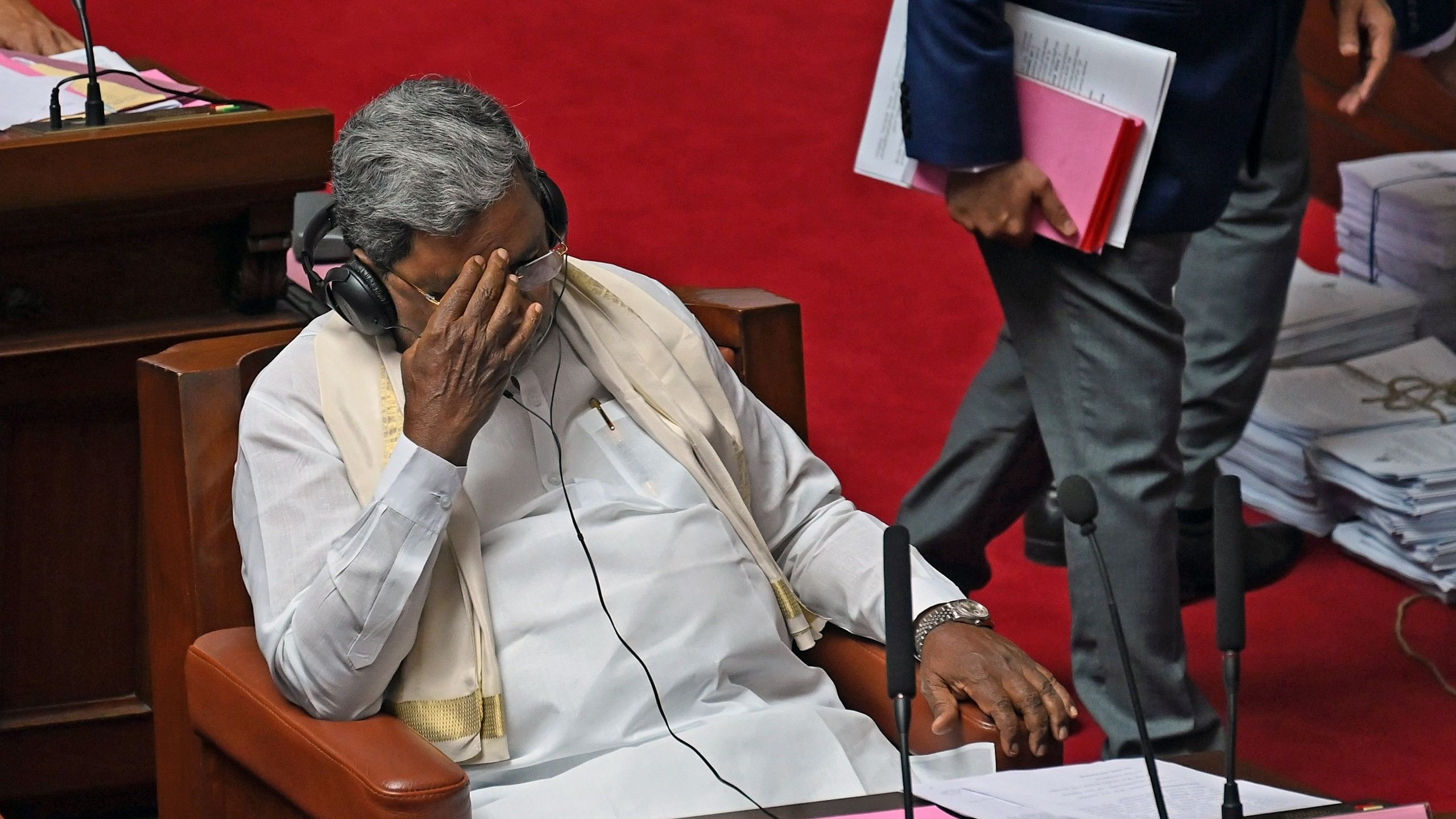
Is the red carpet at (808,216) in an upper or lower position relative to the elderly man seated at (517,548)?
lower

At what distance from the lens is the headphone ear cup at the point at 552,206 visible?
1.77m

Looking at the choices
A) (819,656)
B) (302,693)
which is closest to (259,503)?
(302,693)

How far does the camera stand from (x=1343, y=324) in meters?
3.47

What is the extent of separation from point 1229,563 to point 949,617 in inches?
24.8

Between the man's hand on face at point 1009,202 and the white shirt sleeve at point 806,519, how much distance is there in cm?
39

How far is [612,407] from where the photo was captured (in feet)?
6.07

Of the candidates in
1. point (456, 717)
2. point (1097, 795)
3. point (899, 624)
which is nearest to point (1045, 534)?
point (456, 717)

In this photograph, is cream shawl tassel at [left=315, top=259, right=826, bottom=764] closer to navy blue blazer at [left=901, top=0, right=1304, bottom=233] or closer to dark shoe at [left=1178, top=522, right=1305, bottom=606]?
navy blue blazer at [left=901, top=0, right=1304, bottom=233]

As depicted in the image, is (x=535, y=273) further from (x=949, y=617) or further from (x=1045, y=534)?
(x=1045, y=534)

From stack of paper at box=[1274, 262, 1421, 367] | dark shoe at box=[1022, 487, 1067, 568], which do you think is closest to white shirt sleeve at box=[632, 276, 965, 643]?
dark shoe at box=[1022, 487, 1067, 568]

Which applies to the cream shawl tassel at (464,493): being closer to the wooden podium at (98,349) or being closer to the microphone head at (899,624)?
the wooden podium at (98,349)

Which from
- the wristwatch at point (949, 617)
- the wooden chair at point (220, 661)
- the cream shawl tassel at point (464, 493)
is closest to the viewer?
the wooden chair at point (220, 661)

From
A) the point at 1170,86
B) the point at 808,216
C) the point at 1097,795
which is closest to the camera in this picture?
the point at 1097,795

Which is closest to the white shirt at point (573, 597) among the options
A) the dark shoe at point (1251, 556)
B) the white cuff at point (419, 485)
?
the white cuff at point (419, 485)
